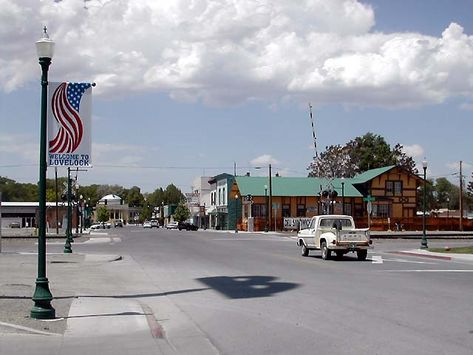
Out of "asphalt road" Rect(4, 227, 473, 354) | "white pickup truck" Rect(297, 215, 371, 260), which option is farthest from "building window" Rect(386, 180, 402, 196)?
"asphalt road" Rect(4, 227, 473, 354)

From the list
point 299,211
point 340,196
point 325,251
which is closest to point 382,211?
point 340,196

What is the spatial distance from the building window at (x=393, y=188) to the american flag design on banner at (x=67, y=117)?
8147 centimetres

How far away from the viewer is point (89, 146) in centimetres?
1472

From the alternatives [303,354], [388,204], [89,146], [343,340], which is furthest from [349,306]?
[388,204]

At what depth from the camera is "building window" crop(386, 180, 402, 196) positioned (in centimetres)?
9256

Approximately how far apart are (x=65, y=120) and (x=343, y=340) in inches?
288

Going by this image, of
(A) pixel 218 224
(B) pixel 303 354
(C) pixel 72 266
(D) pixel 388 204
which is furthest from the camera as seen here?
(A) pixel 218 224

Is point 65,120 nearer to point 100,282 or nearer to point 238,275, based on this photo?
point 100,282

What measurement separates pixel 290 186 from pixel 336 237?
213 feet

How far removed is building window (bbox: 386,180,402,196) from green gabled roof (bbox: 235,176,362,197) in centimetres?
383

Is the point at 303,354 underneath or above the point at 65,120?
underneath

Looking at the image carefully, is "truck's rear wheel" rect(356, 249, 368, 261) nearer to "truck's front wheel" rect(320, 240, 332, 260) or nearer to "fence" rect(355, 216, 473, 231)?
"truck's front wheel" rect(320, 240, 332, 260)

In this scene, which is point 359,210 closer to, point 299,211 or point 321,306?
point 299,211

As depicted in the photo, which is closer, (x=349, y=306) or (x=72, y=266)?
(x=349, y=306)
